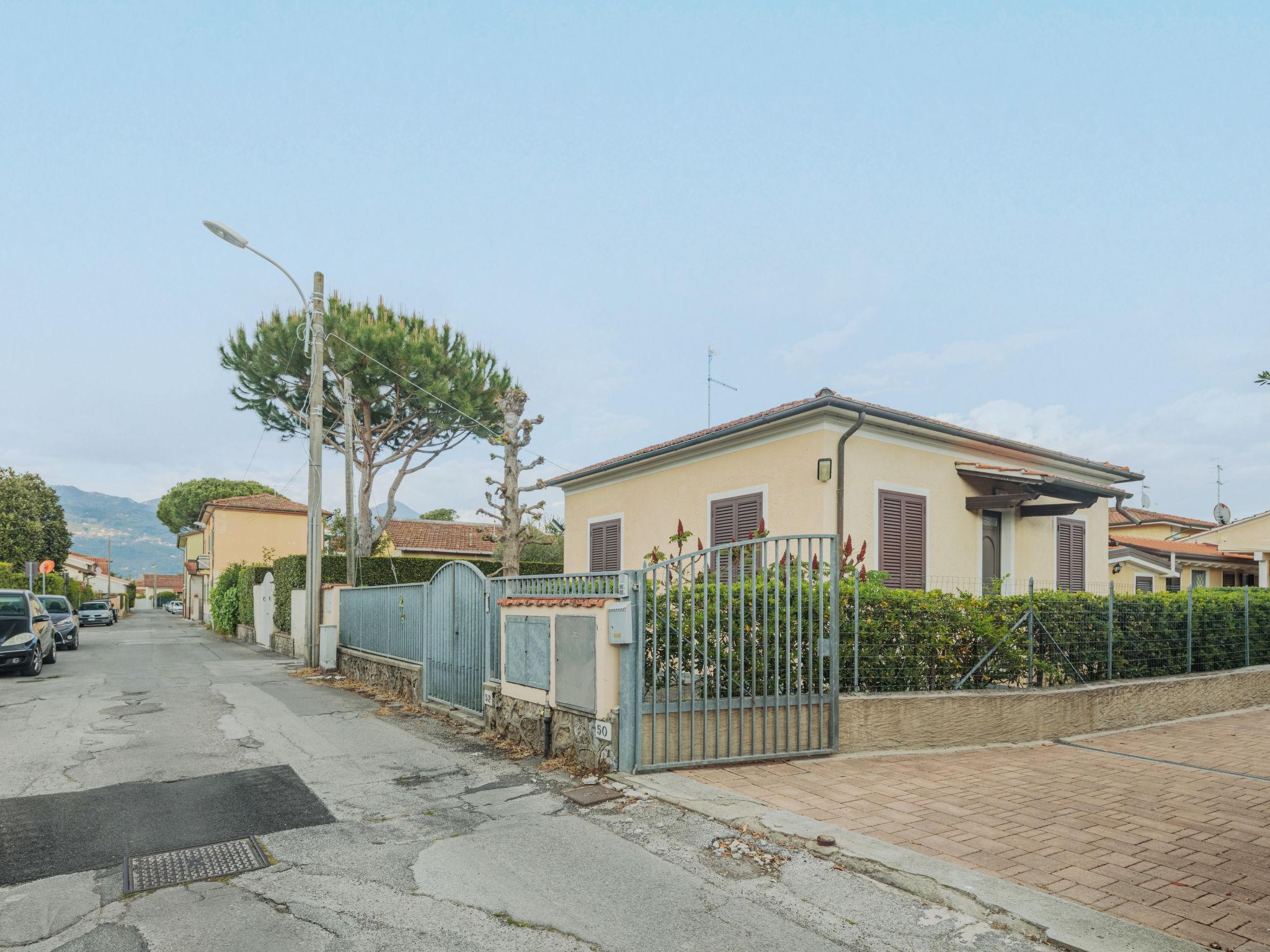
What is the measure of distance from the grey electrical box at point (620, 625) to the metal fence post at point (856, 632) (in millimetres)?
2382

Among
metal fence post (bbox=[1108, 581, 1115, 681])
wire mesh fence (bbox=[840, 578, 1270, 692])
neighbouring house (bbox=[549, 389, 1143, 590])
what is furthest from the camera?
neighbouring house (bbox=[549, 389, 1143, 590])

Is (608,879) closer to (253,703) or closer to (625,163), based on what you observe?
(253,703)

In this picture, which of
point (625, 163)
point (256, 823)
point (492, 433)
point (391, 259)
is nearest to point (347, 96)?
point (625, 163)

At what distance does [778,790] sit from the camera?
6.13 metres

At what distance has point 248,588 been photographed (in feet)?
92.2

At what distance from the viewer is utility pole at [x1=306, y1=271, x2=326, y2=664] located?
1611 cm

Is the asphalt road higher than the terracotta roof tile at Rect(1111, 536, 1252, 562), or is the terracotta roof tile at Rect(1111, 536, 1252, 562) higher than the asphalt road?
the terracotta roof tile at Rect(1111, 536, 1252, 562)

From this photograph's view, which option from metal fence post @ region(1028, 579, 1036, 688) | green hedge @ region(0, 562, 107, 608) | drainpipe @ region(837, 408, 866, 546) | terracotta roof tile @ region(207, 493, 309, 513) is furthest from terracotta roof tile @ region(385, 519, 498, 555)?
metal fence post @ region(1028, 579, 1036, 688)

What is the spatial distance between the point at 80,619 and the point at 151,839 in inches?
1722

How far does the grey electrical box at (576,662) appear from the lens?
22.2ft

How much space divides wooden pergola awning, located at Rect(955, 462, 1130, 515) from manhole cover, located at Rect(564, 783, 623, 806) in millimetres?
8821

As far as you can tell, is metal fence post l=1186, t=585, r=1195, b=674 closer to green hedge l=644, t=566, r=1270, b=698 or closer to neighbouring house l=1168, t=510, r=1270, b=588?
green hedge l=644, t=566, r=1270, b=698

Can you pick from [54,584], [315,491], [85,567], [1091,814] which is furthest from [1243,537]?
[85,567]

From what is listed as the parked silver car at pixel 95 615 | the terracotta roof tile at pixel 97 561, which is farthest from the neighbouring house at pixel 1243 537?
the terracotta roof tile at pixel 97 561
